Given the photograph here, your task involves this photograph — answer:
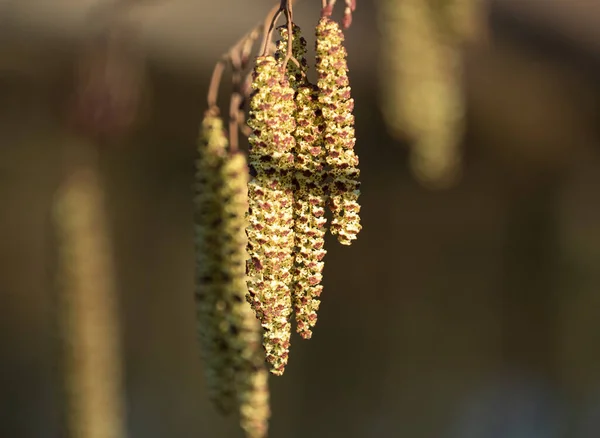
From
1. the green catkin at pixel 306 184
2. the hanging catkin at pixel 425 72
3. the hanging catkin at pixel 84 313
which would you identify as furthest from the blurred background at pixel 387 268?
the green catkin at pixel 306 184

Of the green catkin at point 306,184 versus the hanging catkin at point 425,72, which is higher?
the hanging catkin at point 425,72

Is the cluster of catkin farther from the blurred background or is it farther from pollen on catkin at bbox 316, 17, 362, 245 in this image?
the blurred background

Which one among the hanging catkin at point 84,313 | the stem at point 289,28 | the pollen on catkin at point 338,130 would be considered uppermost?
the stem at point 289,28

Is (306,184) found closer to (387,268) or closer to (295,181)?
(295,181)

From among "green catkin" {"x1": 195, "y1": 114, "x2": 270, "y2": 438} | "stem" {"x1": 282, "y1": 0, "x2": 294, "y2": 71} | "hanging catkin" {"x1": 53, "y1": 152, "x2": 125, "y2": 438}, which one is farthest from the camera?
"hanging catkin" {"x1": 53, "y1": 152, "x2": 125, "y2": 438}

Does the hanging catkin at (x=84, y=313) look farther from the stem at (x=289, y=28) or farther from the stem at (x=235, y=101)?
the stem at (x=289, y=28)

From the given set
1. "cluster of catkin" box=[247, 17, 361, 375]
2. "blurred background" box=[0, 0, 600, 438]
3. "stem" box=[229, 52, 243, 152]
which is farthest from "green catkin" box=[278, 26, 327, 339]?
"blurred background" box=[0, 0, 600, 438]
